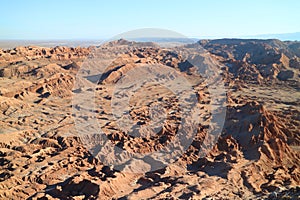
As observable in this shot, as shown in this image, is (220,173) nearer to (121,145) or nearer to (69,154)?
(121,145)

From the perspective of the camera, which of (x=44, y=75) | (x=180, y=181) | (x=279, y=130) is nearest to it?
(x=180, y=181)

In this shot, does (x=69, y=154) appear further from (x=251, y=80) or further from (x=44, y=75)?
(x=251, y=80)

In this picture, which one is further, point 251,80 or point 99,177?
point 251,80

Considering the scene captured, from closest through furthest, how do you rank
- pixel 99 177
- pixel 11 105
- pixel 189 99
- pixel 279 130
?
pixel 99 177 → pixel 279 130 → pixel 11 105 → pixel 189 99

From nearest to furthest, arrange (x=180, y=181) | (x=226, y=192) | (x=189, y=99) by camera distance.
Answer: (x=226, y=192)
(x=180, y=181)
(x=189, y=99)

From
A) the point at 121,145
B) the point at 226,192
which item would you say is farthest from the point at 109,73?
the point at 226,192

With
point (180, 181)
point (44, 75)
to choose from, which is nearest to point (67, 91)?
point (44, 75)

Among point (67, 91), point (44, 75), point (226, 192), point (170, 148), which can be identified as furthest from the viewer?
point (44, 75)
